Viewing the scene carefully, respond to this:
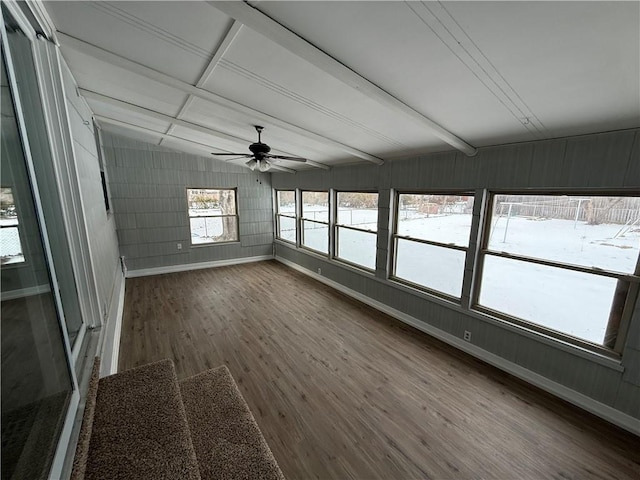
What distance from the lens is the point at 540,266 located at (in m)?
2.56

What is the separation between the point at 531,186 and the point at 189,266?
6.69m

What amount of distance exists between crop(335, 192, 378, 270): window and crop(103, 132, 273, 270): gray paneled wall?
2941 millimetres

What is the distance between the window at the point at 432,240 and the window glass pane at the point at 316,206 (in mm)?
1877

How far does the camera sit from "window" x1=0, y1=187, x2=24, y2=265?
0.89 m

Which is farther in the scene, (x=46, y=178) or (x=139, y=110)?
(x=139, y=110)

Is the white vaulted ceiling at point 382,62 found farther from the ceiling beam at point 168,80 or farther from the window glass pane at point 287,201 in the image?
the window glass pane at point 287,201

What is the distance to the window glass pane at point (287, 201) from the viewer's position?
659cm

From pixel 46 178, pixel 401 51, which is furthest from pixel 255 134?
pixel 401 51

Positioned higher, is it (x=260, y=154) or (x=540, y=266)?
(x=260, y=154)

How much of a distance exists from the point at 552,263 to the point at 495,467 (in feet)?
5.98

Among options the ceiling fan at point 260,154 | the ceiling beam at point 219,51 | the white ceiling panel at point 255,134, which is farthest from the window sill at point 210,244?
the ceiling beam at point 219,51

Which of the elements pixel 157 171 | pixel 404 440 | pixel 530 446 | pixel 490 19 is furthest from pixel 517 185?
pixel 157 171

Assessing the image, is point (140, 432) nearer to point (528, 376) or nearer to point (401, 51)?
point (401, 51)

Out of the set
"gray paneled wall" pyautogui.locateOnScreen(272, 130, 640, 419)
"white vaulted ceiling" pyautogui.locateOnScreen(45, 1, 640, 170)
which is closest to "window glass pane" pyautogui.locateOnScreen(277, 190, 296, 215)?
"gray paneled wall" pyautogui.locateOnScreen(272, 130, 640, 419)
